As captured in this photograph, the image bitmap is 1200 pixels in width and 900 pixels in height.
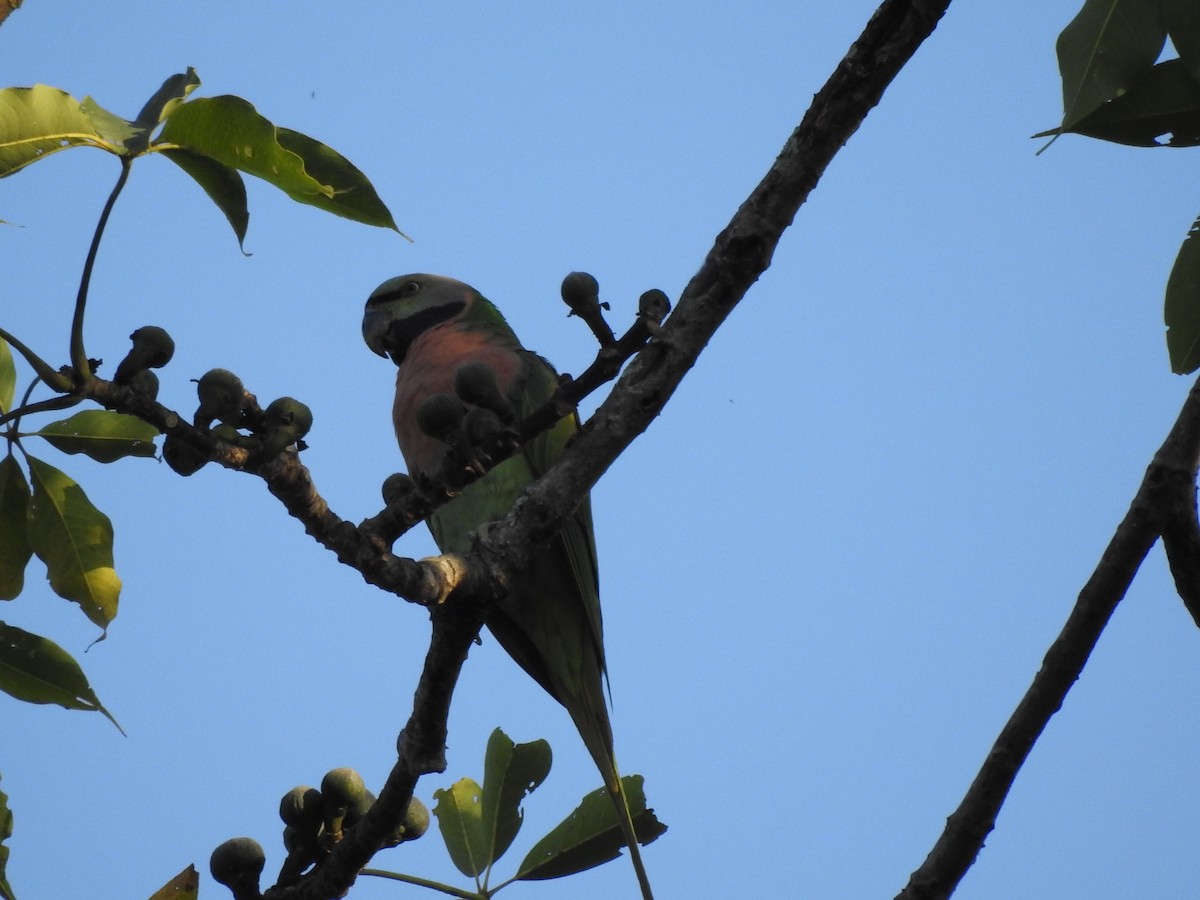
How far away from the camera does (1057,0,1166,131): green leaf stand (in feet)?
7.86

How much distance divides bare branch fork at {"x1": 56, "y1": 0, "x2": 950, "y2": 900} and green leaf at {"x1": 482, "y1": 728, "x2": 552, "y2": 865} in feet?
2.02

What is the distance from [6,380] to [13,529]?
0.38 metres

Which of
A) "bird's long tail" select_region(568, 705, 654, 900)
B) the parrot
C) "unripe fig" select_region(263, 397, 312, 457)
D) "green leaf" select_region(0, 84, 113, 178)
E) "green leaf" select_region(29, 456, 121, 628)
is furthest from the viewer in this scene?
the parrot

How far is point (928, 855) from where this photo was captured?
2918mm

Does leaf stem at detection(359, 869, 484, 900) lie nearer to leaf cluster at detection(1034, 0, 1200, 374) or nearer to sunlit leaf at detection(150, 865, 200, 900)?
Result: sunlit leaf at detection(150, 865, 200, 900)

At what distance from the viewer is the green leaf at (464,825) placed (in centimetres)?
366

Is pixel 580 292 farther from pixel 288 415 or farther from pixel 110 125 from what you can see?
pixel 110 125

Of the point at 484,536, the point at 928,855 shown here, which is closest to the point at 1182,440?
the point at 928,855

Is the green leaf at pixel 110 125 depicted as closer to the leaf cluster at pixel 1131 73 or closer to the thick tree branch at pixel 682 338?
the thick tree branch at pixel 682 338

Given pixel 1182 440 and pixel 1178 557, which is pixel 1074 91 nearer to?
pixel 1182 440

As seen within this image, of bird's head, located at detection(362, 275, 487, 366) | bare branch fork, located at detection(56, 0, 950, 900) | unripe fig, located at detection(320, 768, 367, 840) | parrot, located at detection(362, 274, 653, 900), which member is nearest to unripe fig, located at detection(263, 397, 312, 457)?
bare branch fork, located at detection(56, 0, 950, 900)

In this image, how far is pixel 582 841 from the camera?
3.77 meters

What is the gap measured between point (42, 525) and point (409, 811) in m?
1.33

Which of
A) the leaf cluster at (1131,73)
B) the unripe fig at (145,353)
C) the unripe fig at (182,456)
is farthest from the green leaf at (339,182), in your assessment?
the leaf cluster at (1131,73)
